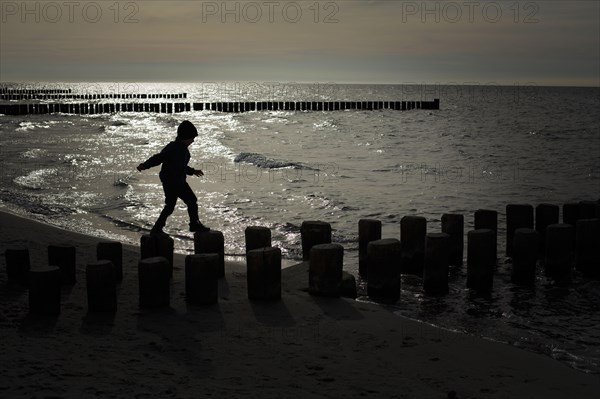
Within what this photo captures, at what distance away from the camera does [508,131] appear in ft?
174

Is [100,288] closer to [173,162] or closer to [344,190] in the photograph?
[173,162]

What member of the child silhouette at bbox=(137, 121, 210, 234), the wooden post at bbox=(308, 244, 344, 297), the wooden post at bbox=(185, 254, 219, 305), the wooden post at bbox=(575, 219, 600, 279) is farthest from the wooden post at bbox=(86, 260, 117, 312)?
the wooden post at bbox=(575, 219, 600, 279)

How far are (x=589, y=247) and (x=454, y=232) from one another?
1.86 metres

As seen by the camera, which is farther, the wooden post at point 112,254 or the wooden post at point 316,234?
the wooden post at point 316,234

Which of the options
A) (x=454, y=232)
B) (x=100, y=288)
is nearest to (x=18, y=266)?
(x=100, y=288)

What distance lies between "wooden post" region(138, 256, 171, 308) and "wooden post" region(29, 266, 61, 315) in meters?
0.77

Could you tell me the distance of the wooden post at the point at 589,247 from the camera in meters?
9.23

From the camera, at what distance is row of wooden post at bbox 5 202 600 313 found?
620 cm

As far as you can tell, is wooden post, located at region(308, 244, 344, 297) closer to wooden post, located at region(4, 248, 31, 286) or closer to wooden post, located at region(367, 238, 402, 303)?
wooden post, located at region(367, 238, 402, 303)

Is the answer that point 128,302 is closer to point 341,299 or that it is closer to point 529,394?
point 341,299

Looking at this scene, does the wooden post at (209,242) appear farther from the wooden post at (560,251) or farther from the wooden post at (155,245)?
the wooden post at (560,251)

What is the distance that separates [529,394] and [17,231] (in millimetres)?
7337

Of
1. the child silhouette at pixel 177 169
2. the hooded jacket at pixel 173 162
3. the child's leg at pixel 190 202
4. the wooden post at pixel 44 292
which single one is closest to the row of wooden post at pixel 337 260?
the wooden post at pixel 44 292

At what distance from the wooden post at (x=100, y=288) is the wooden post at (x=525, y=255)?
5.22 m
